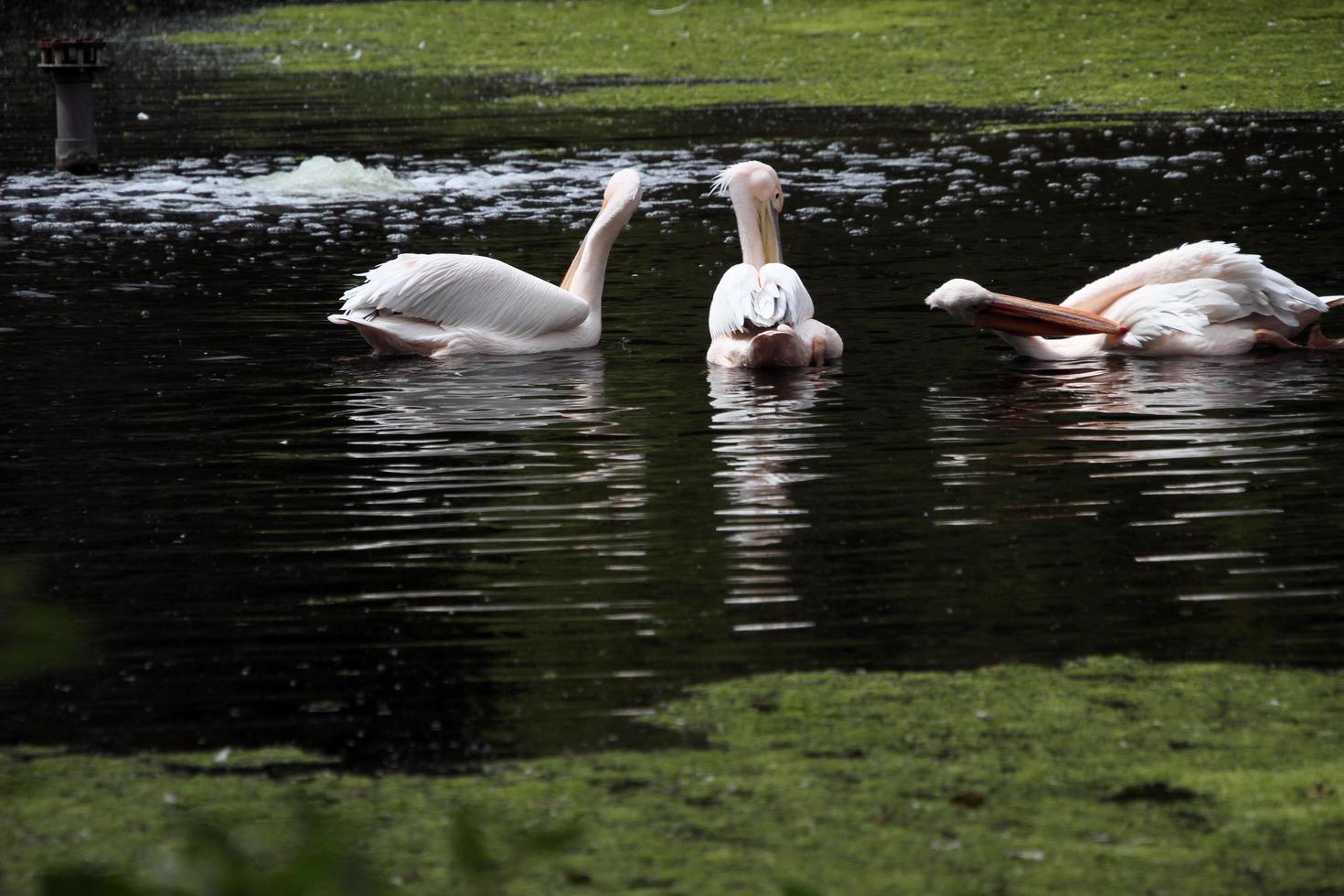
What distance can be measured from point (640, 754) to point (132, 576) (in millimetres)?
2369

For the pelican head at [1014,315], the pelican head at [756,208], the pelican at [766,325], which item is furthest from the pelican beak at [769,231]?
the pelican head at [1014,315]

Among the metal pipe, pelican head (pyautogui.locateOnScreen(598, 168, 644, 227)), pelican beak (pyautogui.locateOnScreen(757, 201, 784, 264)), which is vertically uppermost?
the metal pipe

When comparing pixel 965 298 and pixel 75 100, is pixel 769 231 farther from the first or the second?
pixel 75 100

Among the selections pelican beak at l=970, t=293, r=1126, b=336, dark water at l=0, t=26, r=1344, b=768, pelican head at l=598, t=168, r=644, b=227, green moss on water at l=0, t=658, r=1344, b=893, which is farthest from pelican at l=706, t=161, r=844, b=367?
green moss on water at l=0, t=658, r=1344, b=893

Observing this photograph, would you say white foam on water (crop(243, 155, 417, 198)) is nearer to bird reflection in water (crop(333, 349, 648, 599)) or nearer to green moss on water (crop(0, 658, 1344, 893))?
bird reflection in water (crop(333, 349, 648, 599))

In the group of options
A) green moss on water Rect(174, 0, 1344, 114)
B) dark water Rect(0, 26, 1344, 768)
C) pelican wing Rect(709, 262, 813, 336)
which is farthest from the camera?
green moss on water Rect(174, 0, 1344, 114)

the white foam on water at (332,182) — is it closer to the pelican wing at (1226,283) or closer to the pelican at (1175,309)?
the pelican at (1175,309)

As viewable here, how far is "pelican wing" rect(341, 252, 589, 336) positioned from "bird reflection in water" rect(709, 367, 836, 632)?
3.87 ft

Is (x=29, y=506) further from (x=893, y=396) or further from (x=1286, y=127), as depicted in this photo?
(x=1286, y=127)

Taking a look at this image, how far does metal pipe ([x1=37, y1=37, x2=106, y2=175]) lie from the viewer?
17828mm

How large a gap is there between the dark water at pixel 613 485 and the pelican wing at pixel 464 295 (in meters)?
0.28

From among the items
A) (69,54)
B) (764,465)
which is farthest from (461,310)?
(69,54)

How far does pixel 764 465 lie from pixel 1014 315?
252 cm

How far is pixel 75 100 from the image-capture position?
1845 centimetres
